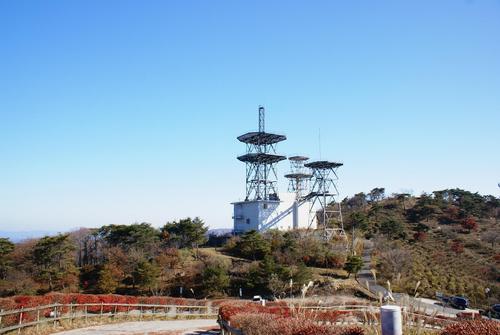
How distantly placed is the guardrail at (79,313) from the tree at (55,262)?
16.8m

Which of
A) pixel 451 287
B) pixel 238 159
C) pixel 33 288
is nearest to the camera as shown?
pixel 33 288

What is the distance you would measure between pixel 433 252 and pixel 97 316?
40.2 metres

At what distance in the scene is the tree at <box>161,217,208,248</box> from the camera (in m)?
43.6

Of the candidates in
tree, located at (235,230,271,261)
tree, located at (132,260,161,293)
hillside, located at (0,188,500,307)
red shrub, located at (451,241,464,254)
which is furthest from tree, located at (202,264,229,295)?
red shrub, located at (451,241,464,254)

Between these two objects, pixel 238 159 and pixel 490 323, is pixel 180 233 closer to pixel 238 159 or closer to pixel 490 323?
pixel 238 159

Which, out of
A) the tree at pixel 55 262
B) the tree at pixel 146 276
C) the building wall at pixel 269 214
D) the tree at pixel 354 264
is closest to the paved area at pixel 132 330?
the tree at pixel 146 276

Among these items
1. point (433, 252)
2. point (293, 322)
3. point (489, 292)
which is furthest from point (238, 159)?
point (293, 322)

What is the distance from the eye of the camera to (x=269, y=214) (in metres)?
47.4

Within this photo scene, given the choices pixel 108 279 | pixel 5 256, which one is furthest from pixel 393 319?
pixel 5 256

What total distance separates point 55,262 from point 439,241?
140ft

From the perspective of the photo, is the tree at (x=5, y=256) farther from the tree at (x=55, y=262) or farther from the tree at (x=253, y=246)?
the tree at (x=253, y=246)

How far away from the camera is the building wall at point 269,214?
1850 inches

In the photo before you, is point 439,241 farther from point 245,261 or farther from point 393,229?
point 245,261

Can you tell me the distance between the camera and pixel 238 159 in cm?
4906
